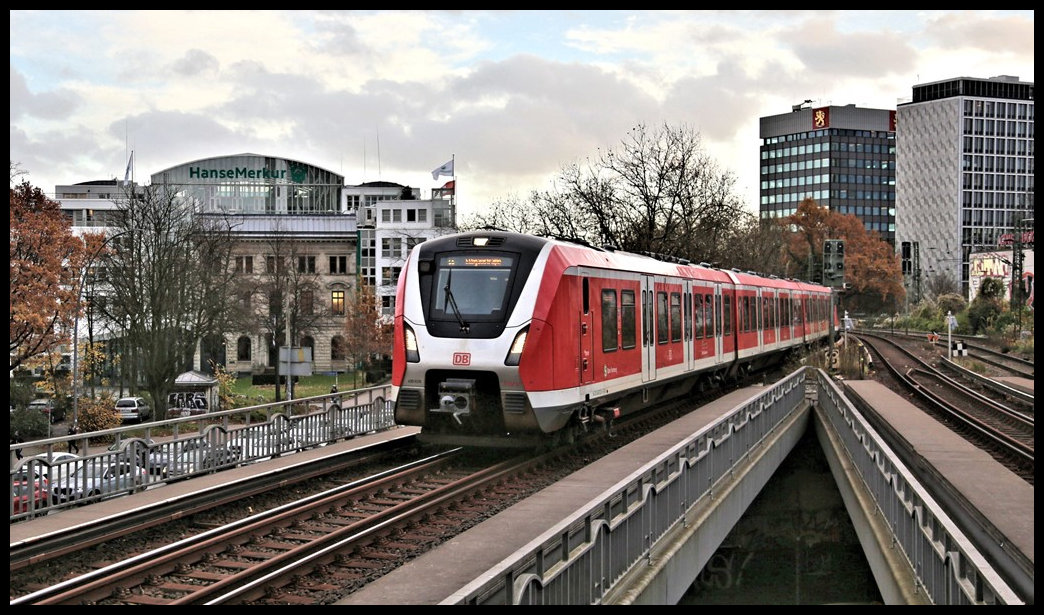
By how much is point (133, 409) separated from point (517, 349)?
130 feet

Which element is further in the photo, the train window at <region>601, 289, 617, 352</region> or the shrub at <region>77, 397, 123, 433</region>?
the shrub at <region>77, 397, 123, 433</region>

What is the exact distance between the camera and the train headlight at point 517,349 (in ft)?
50.5

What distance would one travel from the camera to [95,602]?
892 centimetres

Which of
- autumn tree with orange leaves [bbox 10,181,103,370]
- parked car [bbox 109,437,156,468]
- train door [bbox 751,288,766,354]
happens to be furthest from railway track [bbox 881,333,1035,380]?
parked car [bbox 109,437,156,468]

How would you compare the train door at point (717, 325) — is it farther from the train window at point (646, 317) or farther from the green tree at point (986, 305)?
the green tree at point (986, 305)

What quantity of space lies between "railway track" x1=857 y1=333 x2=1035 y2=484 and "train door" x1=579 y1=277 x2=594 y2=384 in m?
7.47

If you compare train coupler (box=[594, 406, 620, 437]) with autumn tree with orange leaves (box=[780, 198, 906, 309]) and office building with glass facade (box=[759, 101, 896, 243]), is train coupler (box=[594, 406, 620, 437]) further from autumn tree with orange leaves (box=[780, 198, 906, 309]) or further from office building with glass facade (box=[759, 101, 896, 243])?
office building with glass facade (box=[759, 101, 896, 243])

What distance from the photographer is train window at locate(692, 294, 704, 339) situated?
24469mm

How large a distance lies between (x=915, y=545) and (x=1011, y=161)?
499 feet

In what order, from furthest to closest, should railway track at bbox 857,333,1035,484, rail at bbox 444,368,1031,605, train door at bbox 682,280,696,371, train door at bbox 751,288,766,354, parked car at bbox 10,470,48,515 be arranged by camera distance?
1. train door at bbox 751,288,766,354
2. train door at bbox 682,280,696,371
3. railway track at bbox 857,333,1035,484
4. parked car at bbox 10,470,48,515
5. rail at bbox 444,368,1031,605

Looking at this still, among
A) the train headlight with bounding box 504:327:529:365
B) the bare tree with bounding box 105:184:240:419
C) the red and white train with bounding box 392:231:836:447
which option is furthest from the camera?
the bare tree with bounding box 105:184:240:419

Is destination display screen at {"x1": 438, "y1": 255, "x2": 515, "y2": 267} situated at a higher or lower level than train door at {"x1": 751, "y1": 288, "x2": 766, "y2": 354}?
higher

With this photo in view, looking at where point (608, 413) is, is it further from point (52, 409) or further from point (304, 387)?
point (304, 387)

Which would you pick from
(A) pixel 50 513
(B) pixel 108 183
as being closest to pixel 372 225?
(B) pixel 108 183
